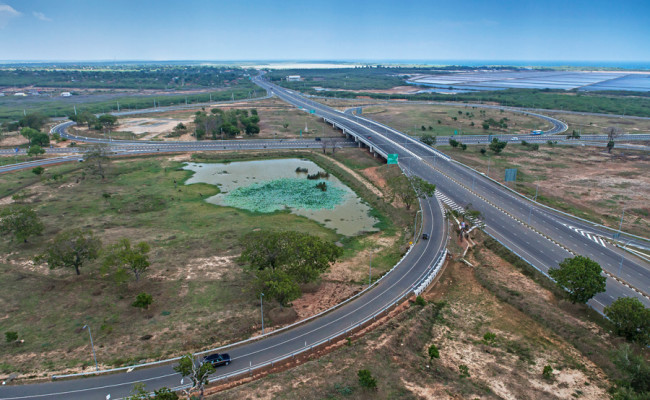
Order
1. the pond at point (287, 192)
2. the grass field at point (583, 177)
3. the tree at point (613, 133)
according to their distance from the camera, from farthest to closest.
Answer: the tree at point (613, 133), the pond at point (287, 192), the grass field at point (583, 177)

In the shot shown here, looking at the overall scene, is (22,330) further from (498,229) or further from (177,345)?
(498,229)

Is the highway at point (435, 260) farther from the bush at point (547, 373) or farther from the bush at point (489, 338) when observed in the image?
the bush at point (547, 373)

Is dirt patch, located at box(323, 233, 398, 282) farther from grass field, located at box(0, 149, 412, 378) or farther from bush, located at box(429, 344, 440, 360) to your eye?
bush, located at box(429, 344, 440, 360)

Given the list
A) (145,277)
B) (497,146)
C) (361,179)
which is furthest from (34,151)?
(497,146)

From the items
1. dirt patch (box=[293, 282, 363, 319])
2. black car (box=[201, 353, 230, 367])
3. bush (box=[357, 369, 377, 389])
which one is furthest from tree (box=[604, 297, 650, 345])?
black car (box=[201, 353, 230, 367])

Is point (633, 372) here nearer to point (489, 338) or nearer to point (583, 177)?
point (489, 338)

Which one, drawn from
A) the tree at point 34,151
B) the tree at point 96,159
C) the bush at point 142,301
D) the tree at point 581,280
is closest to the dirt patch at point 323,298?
the bush at point 142,301
